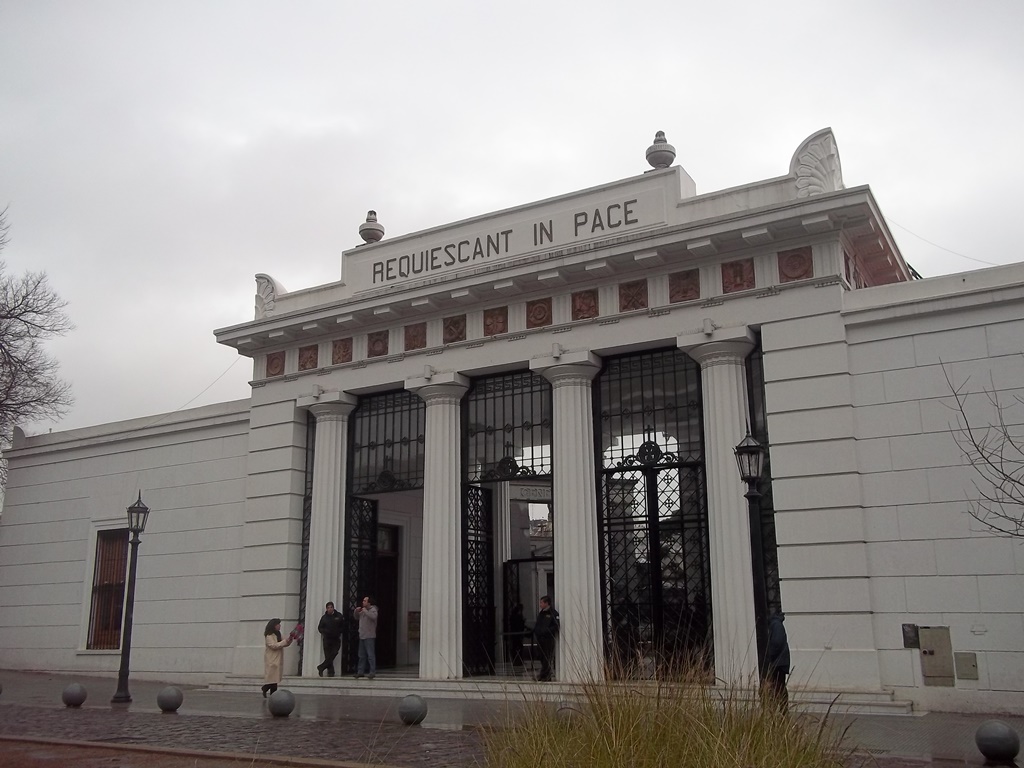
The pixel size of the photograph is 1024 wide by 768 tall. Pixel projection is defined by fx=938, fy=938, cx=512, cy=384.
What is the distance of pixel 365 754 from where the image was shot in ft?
32.8

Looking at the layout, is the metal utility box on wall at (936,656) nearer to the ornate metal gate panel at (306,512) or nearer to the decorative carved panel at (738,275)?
the decorative carved panel at (738,275)

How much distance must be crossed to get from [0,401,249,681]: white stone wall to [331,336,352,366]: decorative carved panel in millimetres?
2903

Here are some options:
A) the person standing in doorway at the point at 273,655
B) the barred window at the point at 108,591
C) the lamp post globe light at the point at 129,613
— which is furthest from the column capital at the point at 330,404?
the barred window at the point at 108,591

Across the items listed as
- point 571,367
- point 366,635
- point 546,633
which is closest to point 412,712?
point 546,633

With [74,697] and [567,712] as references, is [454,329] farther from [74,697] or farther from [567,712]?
[567,712]

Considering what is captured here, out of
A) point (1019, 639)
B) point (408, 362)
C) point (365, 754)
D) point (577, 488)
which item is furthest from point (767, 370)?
point (365, 754)

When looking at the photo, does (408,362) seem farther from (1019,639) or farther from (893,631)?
(1019,639)

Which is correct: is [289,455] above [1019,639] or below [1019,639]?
above

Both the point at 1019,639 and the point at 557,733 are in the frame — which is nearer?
the point at 557,733

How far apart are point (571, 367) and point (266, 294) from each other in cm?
869

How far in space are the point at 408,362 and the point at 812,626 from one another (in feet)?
31.8

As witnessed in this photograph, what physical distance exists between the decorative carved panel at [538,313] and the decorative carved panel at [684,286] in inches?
100.0

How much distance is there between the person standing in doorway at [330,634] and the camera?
19047mm

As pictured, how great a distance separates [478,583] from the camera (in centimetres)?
1970
